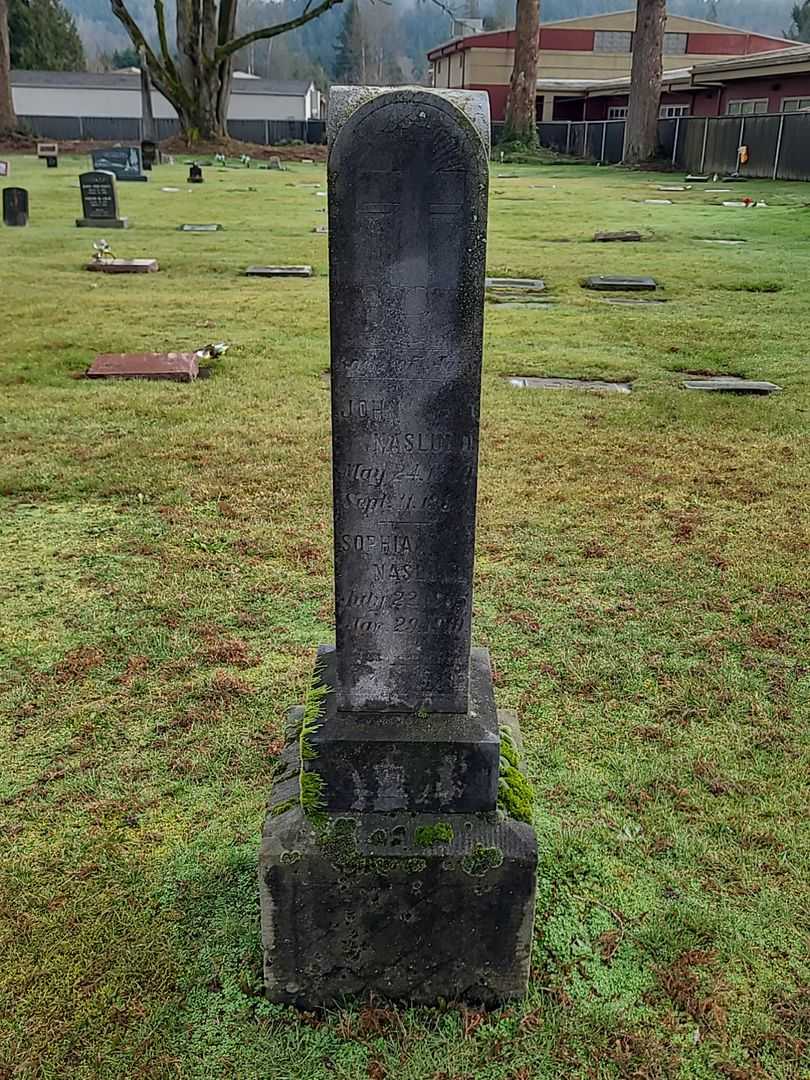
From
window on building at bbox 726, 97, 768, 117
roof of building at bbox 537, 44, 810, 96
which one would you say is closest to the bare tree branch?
roof of building at bbox 537, 44, 810, 96

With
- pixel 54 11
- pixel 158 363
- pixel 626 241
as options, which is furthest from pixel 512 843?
pixel 54 11

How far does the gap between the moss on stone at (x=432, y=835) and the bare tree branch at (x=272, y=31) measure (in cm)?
3242

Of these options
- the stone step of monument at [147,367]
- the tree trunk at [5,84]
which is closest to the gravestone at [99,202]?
the stone step of monument at [147,367]

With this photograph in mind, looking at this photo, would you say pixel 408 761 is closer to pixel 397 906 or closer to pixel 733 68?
pixel 397 906

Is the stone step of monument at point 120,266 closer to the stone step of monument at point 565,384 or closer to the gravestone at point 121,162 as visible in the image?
the stone step of monument at point 565,384

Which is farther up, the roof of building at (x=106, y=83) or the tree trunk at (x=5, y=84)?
the roof of building at (x=106, y=83)

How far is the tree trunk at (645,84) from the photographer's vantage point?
112 feet

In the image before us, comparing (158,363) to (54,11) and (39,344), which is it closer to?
(39,344)

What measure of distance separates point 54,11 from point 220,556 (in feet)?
254

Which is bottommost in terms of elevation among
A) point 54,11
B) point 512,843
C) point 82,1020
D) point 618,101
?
point 82,1020

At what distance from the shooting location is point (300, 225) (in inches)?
780

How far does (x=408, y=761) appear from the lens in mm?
2461

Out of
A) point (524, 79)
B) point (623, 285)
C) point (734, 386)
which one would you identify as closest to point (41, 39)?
point (524, 79)

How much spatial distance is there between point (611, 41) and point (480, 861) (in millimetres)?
73932
